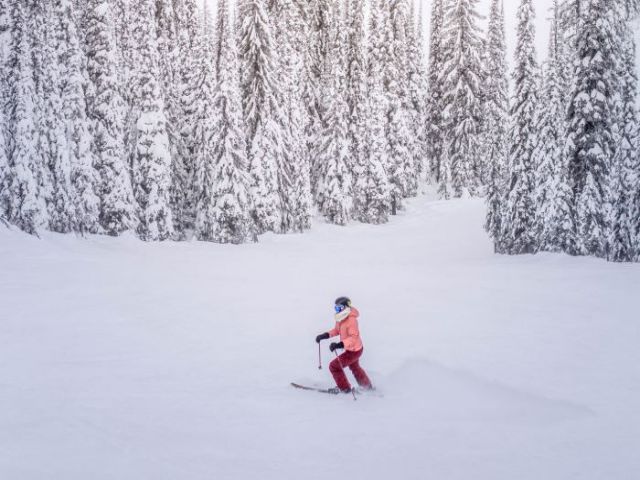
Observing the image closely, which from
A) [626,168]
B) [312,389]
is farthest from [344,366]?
[626,168]

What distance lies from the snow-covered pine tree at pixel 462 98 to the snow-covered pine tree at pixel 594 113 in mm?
27429

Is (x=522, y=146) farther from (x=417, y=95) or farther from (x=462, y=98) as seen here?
(x=417, y=95)

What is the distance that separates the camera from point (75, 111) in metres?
26.6

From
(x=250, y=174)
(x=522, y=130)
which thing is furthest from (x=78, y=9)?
(x=522, y=130)

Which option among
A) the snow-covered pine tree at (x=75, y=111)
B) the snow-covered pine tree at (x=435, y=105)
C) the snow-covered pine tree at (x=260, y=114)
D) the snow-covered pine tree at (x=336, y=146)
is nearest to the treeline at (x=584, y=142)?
the snow-covered pine tree at (x=260, y=114)

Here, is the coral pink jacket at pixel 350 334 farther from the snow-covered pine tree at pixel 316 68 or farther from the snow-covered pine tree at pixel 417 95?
the snow-covered pine tree at pixel 417 95

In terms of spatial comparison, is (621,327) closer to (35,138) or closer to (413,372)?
(413,372)

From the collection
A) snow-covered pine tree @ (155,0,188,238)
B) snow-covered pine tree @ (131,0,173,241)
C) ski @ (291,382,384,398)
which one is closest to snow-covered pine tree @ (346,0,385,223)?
snow-covered pine tree @ (155,0,188,238)

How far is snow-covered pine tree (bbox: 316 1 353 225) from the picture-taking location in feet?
139

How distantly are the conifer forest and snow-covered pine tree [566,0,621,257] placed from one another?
0.07 m

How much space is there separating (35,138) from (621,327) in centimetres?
2455

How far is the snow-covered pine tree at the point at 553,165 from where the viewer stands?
23453mm

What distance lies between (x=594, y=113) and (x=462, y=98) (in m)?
30.4

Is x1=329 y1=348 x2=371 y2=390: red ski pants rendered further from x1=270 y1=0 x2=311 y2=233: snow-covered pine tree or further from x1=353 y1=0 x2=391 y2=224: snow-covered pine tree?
x1=353 y1=0 x2=391 y2=224: snow-covered pine tree
